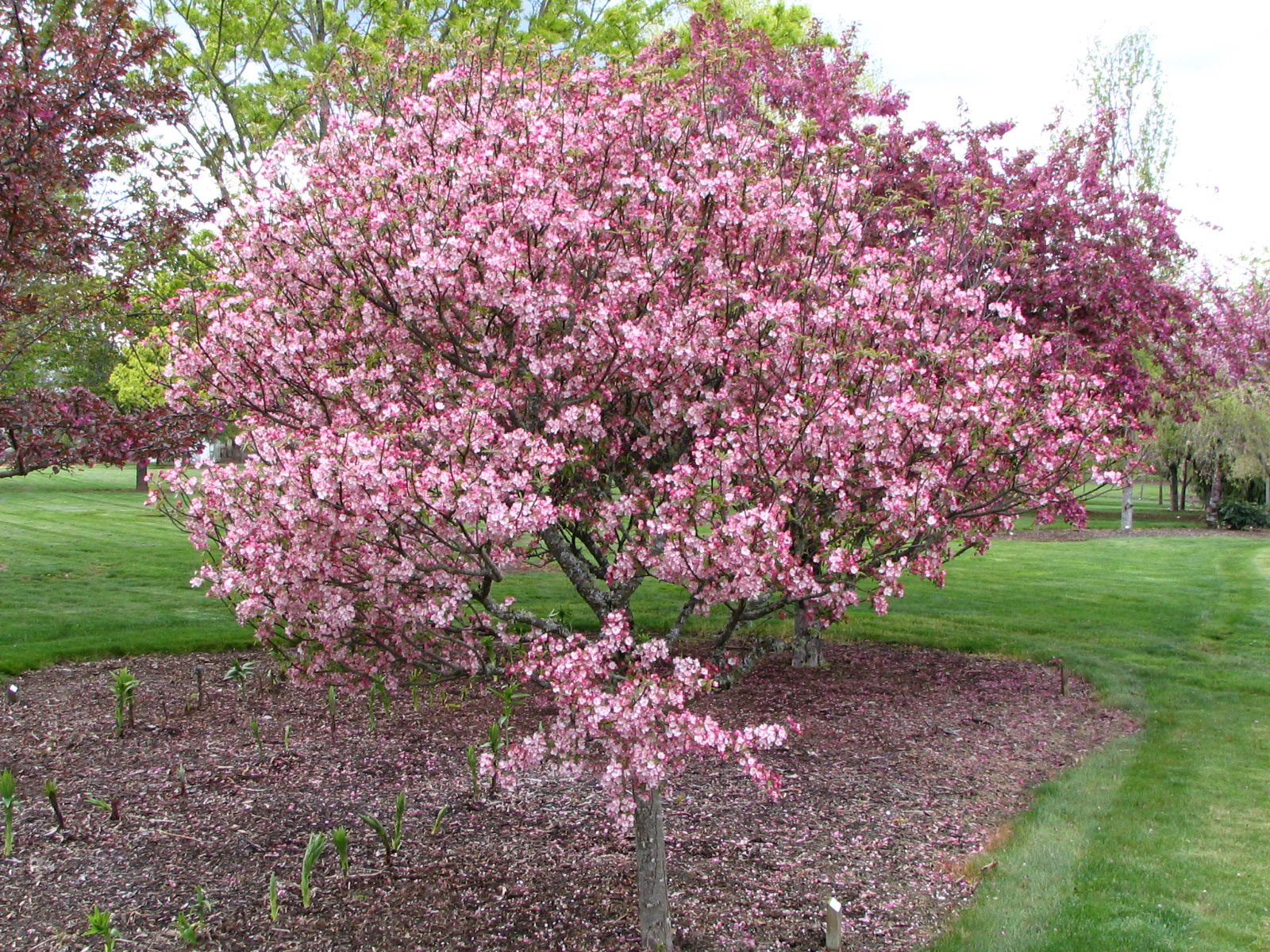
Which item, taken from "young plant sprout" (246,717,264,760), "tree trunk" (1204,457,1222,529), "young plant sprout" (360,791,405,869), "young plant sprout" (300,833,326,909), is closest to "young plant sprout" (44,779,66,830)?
"young plant sprout" (246,717,264,760)

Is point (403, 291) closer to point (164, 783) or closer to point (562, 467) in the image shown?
point (562, 467)

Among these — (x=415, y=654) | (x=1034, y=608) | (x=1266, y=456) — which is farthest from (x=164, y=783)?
(x=1266, y=456)

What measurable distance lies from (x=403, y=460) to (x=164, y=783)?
4.40 meters

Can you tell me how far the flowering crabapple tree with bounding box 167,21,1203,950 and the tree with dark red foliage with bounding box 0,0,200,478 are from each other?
7.56ft

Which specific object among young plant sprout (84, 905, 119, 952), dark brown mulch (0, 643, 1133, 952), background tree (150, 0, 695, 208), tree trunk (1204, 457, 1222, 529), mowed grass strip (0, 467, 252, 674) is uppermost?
background tree (150, 0, 695, 208)

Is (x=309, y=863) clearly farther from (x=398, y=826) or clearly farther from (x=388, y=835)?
(x=388, y=835)

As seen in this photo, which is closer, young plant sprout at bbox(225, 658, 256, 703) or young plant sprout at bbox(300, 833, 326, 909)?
young plant sprout at bbox(300, 833, 326, 909)

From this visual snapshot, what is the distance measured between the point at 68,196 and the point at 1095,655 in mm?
13089

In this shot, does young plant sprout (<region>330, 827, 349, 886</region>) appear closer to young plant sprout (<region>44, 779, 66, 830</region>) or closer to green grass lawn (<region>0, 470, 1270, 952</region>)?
young plant sprout (<region>44, 779, 66, 830</region>)

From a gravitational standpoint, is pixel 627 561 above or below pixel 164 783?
above

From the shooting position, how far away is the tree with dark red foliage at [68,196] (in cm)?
790

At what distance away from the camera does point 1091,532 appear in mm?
→ 30922

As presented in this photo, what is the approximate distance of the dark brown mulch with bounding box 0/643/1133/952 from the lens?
546cm

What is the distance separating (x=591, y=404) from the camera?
209 inches
